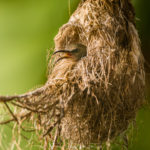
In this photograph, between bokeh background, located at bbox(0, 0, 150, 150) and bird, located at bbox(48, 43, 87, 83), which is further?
bokeh background, located at bbox(0, 0, 150, 150)

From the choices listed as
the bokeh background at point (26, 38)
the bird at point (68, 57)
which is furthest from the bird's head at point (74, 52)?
the bokeh background at point (26, 38)

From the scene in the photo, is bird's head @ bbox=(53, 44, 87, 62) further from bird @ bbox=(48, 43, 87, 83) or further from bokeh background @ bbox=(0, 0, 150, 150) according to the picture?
bokeh background @ bbox=(0, 0, 150, 150)

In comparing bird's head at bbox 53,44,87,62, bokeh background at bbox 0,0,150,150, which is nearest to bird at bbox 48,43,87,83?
bird's head at bbox 53,44,87,62

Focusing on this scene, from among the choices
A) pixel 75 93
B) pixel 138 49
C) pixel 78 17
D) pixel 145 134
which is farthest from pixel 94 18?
pixel 145 134

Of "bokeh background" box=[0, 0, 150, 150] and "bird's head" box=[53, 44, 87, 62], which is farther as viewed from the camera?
"bokeh background" box=[0, 0, 150, 150]

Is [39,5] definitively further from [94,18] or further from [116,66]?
[116,66]
